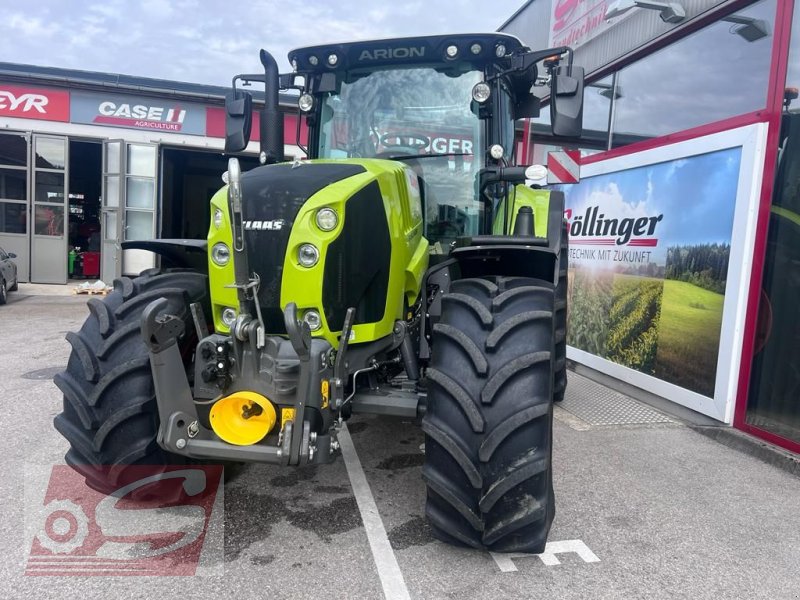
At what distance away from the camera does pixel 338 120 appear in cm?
395

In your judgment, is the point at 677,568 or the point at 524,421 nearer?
the point at 524,421

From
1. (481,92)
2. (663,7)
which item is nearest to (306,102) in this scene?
(481,92)

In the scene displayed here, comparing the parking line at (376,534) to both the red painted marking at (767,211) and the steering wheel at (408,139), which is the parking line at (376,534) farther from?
the red painted marking at (767,211)

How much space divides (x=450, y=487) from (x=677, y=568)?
46.9 inches

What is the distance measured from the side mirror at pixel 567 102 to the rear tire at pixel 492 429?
1.32 m

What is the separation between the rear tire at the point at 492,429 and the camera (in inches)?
98.5

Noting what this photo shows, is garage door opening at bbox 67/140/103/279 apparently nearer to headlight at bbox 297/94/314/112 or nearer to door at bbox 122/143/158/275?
door at bbox 122/143/158/275

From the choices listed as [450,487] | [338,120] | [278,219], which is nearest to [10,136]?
[338,120]

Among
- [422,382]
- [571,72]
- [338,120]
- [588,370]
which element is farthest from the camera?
[588,370]

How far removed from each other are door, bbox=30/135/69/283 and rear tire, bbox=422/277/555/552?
13555mm

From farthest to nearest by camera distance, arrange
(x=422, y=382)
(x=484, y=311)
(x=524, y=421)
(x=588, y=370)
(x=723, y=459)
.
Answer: (x=588, y=370) < (x=723, y=459) < (x=422, y=382) < (x=484, y=311) < (x=524, y=421)

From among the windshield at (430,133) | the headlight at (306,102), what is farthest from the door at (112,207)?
the windshield at (430,133)

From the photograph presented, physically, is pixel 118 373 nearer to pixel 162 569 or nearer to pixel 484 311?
pixel 162 569

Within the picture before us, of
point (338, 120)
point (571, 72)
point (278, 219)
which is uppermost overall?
point (571, 72)
